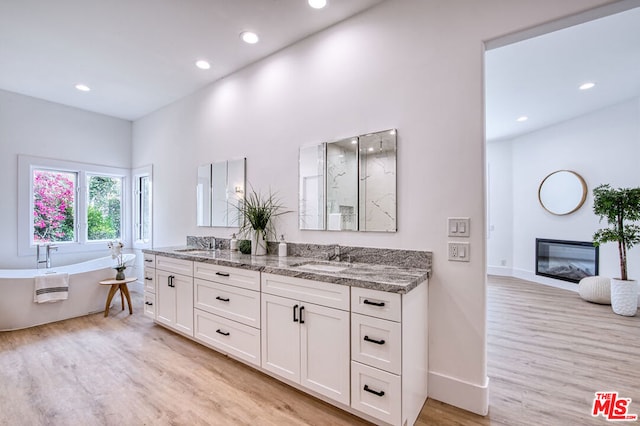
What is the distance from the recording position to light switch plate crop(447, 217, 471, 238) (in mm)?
1913

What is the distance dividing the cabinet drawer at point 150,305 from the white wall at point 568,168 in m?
6.25

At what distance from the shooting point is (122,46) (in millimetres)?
2904

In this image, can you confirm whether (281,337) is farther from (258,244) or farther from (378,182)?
(378,182)

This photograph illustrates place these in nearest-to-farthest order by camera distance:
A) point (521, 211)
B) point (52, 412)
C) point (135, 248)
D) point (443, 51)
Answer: point (52, 412), point (443, 51), point (135, 248), point (521, 211)

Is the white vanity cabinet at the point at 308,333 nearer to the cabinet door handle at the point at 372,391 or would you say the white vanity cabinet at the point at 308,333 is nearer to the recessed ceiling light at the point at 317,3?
the cabinet door handle at the point at 372,391

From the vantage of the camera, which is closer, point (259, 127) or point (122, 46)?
point (122, 46)

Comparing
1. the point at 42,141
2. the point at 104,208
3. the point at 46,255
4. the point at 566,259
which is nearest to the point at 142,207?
the point at 104,208

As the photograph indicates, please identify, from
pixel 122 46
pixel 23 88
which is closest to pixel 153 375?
pixel 122 46

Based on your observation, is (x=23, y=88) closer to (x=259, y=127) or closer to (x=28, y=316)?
(x=28, y=316)

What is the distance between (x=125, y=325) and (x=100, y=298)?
895 mm

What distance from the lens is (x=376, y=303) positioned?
5.43ft

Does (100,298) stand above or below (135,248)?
below

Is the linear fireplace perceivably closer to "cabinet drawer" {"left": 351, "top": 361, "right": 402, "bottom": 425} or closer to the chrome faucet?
the chrome faucet

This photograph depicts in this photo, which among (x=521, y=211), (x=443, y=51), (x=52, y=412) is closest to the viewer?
(x=52, y=412)
